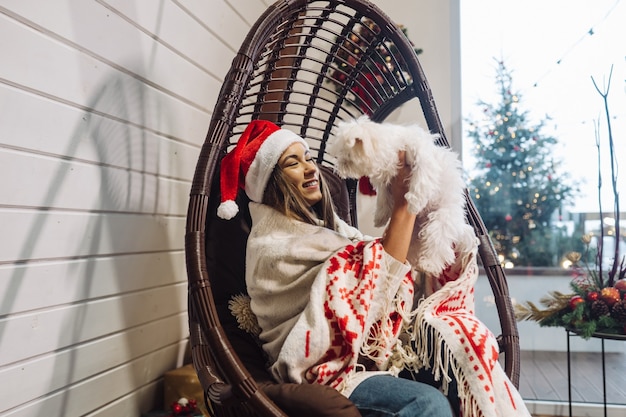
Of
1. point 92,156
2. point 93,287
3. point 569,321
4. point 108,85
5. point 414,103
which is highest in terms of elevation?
point 414,103

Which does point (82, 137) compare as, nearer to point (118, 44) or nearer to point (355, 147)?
point (118, 44)

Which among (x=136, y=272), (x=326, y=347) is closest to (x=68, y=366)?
(x=136, y=272)

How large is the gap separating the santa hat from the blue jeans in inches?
22.1

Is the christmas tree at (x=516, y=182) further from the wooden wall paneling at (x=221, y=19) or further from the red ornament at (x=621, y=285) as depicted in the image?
the wooden wall paneling at (x=221, y=19)

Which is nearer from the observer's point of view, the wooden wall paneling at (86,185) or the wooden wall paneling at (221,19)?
the wooden wall paneling at (86,185)

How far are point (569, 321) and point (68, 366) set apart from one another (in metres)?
1.77

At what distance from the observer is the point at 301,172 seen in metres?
1.49

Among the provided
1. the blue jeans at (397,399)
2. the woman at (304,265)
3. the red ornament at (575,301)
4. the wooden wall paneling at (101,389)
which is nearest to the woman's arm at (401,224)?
the woman at (304,265)

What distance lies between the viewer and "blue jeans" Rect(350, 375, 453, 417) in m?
1.09

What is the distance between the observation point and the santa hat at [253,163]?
1439 mm

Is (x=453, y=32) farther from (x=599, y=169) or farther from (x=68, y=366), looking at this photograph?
(x=68, y=366)

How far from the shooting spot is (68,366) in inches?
53.1

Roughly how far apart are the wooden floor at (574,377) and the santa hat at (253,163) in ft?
6.46

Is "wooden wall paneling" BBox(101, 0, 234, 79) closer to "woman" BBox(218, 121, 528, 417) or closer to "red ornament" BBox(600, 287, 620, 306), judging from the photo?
"woman" BBox(218, 121, 528, 417)
